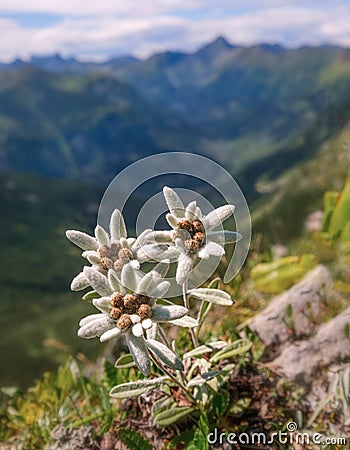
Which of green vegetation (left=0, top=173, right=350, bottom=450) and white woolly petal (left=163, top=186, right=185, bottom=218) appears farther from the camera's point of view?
green vegetation (left=0, top=173, right=350, bottom=450)

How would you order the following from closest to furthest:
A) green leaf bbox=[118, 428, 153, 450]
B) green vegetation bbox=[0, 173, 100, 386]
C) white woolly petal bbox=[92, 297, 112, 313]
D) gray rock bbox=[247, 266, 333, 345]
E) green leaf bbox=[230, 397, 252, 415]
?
1. white woolly petal bbox=[92, 297, 112, 313]
2. green leaf bbox=[118, 428, 153, 450]
3. green leaf bbox=[230, 397, 252, 415]
4. gray rock bbox=[247, 266, 333, 345]
5. green vegetation bbox=[0, 173, 100, 386]

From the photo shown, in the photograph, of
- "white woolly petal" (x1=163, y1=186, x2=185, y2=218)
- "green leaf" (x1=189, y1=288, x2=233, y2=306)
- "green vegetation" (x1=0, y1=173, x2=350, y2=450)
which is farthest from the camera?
"green vegetation" (x1=0, y1=173, x2=350, y2=450)

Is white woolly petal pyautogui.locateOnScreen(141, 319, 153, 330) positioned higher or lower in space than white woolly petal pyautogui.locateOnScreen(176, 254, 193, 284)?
lower

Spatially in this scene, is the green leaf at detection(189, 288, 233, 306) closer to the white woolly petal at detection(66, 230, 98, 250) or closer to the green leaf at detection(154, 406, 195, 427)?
the white woolly petal at detection(66, 230, 98, 250)

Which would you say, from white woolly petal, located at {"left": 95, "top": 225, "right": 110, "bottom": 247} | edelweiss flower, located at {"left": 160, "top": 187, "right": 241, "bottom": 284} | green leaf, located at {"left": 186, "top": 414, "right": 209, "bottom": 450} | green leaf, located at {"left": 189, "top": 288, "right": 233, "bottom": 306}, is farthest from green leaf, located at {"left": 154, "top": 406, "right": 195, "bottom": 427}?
white woolly petal, located at {"left": 95, "top": 225, "right": 110, "bottom": 247}

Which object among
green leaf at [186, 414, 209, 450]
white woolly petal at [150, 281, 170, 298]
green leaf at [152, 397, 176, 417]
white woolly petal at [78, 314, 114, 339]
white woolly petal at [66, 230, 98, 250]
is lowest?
green leaf at [186, 414, 209, 450]

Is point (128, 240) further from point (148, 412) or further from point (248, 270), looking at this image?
point (248, 270)

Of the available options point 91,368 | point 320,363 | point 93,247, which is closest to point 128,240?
point 93,247
